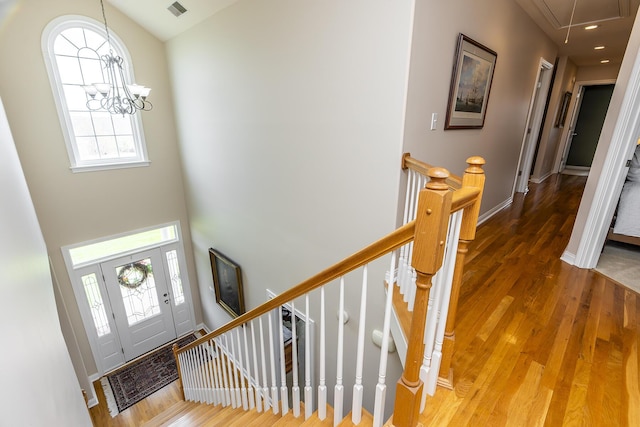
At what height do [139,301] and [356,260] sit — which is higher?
[356,260]

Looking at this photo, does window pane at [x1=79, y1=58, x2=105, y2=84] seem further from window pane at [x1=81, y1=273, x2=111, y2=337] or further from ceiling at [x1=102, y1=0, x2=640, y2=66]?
window pane at [x1=81, y1=273, x2=111, y2=337]

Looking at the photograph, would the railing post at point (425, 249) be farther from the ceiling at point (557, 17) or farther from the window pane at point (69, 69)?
the window pane at point (69, 69)

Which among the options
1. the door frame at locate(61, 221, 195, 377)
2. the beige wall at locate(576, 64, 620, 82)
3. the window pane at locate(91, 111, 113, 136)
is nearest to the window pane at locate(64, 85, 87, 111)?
the window pane at locate(91, 111, 113, 136)

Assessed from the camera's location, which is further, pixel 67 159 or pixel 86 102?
pixel 67 159

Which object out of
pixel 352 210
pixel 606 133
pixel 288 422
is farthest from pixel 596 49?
pixel 288 422

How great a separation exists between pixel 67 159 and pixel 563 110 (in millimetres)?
9314

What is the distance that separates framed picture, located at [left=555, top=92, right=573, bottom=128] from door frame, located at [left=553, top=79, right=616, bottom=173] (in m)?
0.23

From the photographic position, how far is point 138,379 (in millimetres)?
5020

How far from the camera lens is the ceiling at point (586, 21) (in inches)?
128

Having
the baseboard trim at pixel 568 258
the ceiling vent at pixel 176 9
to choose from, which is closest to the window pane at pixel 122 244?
the ceiling vent at pixel 176 9

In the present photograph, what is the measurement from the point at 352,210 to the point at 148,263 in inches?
181

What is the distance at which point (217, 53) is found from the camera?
12.0 feet

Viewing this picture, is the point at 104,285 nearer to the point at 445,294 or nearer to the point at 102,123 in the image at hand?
the point at 102,123

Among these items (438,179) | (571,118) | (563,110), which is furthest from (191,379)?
(571,118)
